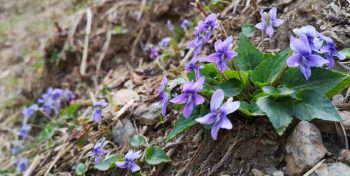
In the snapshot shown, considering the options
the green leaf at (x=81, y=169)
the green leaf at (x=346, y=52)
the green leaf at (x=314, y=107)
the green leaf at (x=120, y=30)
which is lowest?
the green leaf at (x=81, y=169)

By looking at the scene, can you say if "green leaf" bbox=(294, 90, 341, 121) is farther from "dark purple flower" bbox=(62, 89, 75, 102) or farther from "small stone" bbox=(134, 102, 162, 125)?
"dark purple flower" bbox=(62, 89, 75, 102)

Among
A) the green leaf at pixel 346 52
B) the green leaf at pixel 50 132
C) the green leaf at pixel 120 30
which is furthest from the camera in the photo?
the green leaf at pixel 120 30

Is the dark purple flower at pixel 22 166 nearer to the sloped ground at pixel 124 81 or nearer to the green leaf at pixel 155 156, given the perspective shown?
the sloped ground at pixel 124 81

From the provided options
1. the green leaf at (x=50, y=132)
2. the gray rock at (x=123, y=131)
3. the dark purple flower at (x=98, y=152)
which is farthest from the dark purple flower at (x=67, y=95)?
the dark purple flower at (x=98, y=152)

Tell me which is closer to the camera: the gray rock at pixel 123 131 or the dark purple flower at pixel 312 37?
the dark purple flower at pixel 312 37

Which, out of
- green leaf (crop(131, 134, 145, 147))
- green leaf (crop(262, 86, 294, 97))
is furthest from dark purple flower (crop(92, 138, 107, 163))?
green leaf (crop(262, 86, 294, 97))

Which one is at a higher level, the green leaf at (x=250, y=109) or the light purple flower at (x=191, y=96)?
the light purple flower at (x=191, y=96)

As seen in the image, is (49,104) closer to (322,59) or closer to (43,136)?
(43,136)
